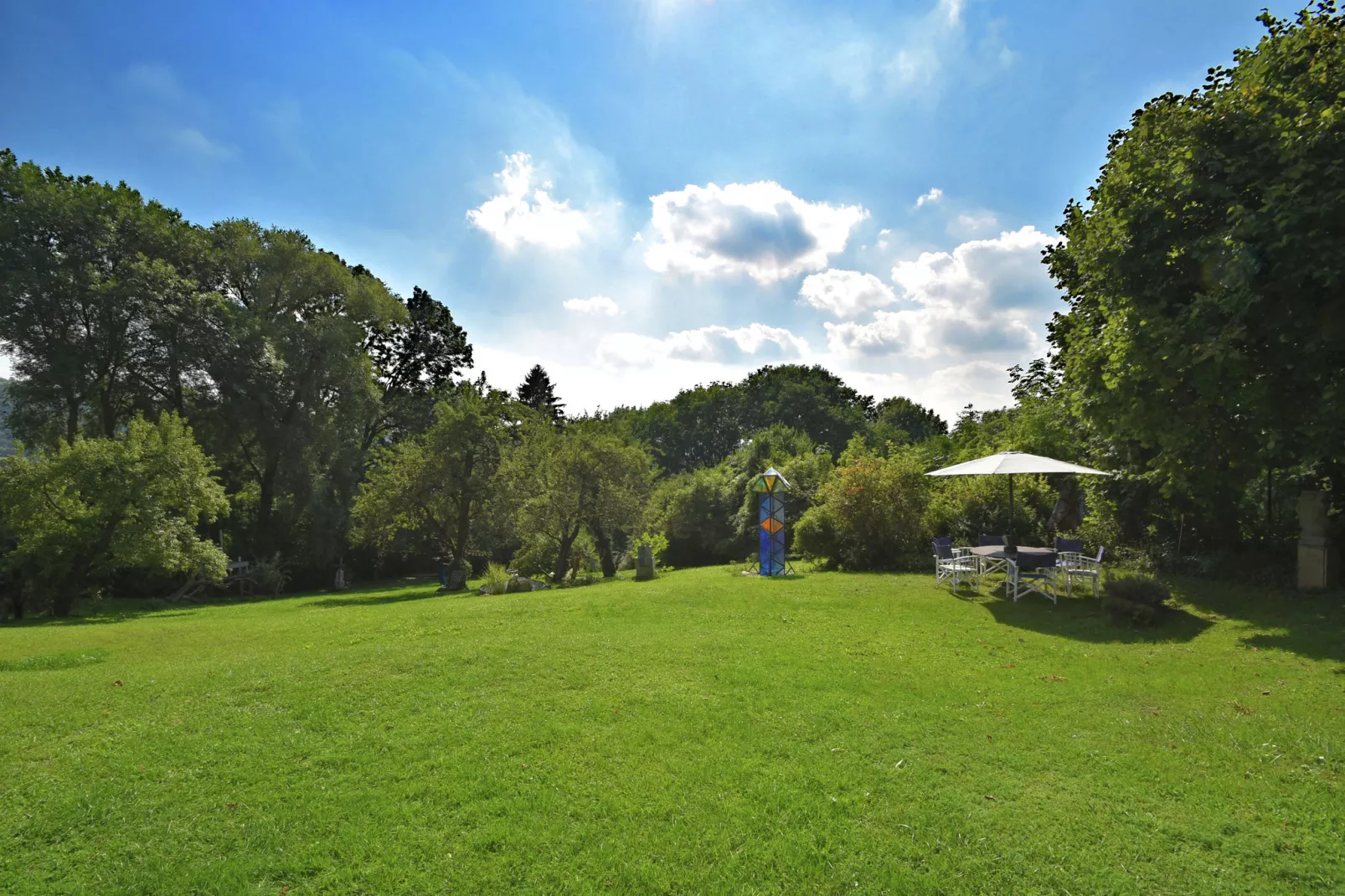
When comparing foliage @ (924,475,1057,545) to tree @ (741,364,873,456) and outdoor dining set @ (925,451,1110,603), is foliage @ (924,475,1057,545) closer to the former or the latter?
outdoor dining set @ (925,451,1110,603)

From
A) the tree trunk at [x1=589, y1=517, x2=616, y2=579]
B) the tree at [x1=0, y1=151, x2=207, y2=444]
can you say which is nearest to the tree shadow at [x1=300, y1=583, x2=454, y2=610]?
the tree trunk at [x1=589, y1=517, x2=616, y2=579]

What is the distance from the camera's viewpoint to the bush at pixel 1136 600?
29.0ft

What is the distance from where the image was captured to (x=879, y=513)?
1554 centimetres

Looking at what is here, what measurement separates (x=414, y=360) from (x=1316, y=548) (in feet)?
130

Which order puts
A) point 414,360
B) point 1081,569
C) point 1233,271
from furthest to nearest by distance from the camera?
point 414,360 < point 1081,569 < point 1233,271

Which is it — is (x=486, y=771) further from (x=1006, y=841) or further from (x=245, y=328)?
(x=245, y=328)

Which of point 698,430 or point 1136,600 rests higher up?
point 698,430

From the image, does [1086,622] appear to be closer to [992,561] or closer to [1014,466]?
[1014,466]

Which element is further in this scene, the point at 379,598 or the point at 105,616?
the point at 379,598

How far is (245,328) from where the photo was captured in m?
23.6

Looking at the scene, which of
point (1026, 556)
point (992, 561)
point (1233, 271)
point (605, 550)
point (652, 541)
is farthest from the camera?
point (605, 550)

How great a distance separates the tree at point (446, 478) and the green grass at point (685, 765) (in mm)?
11421

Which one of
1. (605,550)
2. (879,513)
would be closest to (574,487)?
(605,550)

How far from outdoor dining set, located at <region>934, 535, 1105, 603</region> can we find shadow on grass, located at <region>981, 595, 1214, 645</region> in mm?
326
